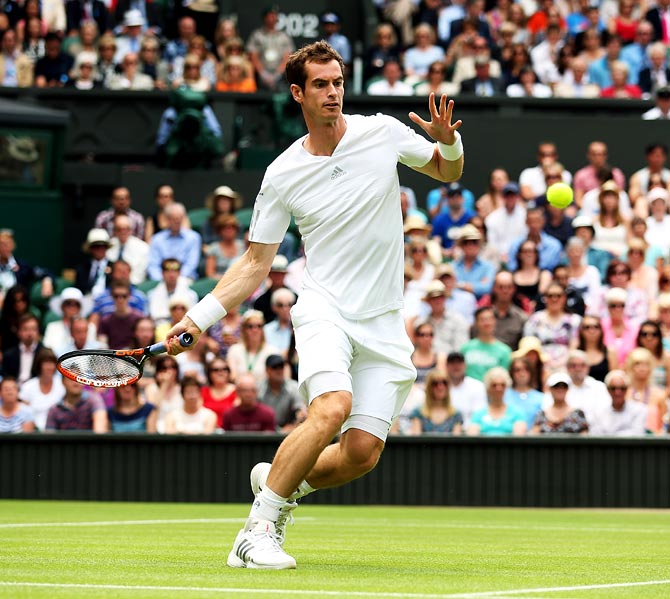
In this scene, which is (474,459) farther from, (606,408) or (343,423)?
(343,423)

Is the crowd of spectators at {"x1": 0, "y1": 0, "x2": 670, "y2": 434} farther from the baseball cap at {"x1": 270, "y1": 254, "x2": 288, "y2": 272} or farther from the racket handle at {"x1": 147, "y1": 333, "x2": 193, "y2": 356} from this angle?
the racket handle at {"x1": 147, "y1": 333, "x2": 193, "y2": 356}

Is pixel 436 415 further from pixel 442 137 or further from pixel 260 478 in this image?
pixel 442 137

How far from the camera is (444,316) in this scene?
14711 mm

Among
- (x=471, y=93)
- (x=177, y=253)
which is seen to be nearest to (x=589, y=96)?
(x=471, y=93)

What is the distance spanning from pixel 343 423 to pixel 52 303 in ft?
33.2

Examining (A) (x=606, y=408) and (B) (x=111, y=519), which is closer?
(B) (x=111, y=519)

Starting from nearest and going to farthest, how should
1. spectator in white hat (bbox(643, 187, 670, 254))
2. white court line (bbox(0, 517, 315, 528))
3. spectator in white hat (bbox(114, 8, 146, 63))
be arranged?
1. white court line (bbox(0, 517, 315, 528))
2. spectator in white hat (bbox(643, 187, 670, 254))
3. spectator in white hat (bbox(114, 8, 146, 63))

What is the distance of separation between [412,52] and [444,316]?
6404mm

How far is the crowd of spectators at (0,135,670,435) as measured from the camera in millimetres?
13844

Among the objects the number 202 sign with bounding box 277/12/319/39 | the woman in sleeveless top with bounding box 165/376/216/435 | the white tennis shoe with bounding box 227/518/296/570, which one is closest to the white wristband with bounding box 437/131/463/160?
the white tennis shoe with bounding box 227/518/296/570

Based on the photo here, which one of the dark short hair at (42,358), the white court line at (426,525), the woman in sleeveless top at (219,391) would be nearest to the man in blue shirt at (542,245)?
the woman in sleeveless top at (219,391)

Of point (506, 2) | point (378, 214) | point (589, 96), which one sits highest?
point (506, 2)

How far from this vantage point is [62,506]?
12.9 m

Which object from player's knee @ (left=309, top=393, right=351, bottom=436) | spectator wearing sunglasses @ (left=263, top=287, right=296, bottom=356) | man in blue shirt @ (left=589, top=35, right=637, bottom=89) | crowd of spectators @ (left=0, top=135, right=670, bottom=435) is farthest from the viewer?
man in blue shirt @ (left=589, top=35, right=637, bottom=89)
